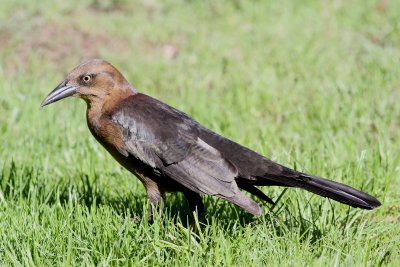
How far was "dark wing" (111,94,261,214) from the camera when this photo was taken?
4.45 meters

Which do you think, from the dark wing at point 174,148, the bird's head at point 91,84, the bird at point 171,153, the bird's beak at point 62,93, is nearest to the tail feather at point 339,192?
the bird at point 171,153

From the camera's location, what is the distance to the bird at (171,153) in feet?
14.3

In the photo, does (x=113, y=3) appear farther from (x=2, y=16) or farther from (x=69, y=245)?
(x=69, y=245)

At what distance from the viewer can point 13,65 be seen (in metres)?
8.07

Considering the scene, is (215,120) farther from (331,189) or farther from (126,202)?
(331,189)

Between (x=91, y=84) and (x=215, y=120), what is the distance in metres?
1.78

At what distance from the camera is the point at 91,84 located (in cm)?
504

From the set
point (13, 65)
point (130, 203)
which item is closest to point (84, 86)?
point (130, 203)

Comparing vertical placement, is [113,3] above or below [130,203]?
above

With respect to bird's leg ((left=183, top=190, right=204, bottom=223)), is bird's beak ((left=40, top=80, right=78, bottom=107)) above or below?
above

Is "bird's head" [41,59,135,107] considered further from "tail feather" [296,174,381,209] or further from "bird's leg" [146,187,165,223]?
"tail feather" [296,174,381,209]

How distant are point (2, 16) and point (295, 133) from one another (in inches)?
163

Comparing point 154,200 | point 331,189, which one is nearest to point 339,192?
point 331,189

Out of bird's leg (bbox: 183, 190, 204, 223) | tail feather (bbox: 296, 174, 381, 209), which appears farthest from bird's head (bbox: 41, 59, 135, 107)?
tail feather (bbox: 296, 174, 381, 209)
